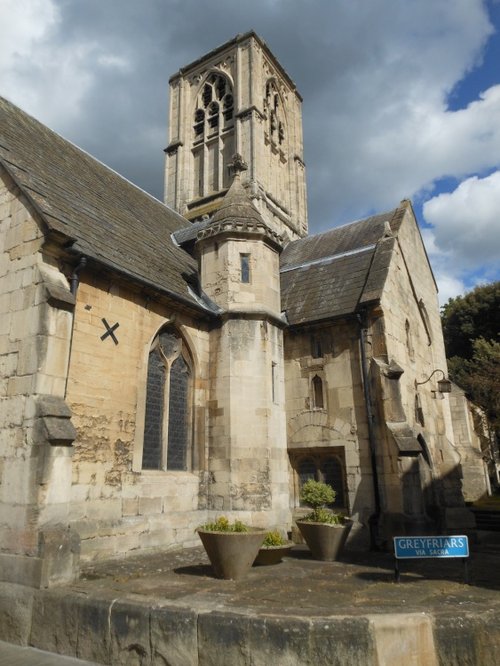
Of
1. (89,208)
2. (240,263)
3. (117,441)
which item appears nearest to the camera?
(117,441)

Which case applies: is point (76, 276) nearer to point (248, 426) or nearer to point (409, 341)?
point (248, 426)

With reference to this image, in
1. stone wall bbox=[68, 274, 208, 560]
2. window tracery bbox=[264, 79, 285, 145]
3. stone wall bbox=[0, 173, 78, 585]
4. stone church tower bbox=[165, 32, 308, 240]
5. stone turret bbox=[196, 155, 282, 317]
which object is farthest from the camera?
window tracery bbox=[264, 79, 285, 145]

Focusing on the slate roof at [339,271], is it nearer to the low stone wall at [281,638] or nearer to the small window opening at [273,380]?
the small window opening at [273,380]

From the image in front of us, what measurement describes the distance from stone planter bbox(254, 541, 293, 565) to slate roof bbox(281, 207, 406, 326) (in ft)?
21.5

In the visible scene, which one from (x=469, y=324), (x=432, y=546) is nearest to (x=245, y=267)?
(x=432, y=546)

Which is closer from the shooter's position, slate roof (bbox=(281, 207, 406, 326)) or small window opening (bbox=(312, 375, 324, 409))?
small window opening (bbox=(312, 375, 324, 409))

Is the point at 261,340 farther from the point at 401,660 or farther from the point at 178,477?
the point at 401,660

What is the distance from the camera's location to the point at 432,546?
7238mm

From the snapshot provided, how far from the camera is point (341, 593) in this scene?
700cm

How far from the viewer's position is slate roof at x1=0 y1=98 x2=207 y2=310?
9898 millimetres

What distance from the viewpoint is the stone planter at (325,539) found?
9836 mm

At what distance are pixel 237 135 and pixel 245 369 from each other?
22.3m

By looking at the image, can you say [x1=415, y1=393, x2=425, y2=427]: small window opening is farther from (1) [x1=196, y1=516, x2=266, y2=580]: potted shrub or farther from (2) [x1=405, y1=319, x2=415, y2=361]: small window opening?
(1) [x1=196, y1=516, x2=266, y2=580]: potted shrub

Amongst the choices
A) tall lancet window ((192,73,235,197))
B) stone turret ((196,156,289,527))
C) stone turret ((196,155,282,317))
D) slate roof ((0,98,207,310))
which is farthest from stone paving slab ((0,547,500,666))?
tall lancet window ((192,73,235,197))
